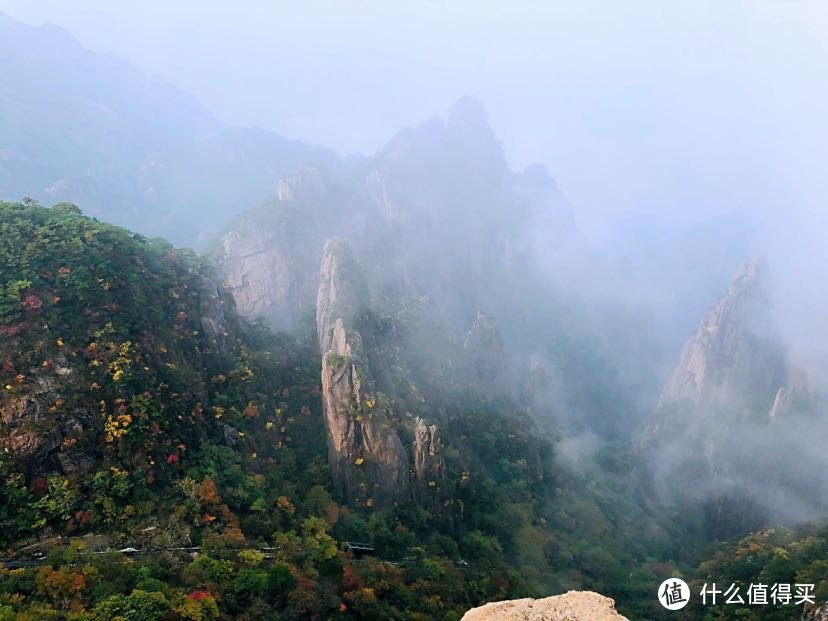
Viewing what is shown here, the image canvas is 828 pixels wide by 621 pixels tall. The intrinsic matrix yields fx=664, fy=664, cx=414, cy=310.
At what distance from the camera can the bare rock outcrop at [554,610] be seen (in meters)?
15.8

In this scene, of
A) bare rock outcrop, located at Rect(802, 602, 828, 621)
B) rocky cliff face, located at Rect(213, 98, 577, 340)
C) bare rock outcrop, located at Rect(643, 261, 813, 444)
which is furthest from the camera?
rocky cliff face, located at Rect(213, 98, 577, 340)

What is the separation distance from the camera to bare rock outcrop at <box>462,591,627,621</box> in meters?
15.8

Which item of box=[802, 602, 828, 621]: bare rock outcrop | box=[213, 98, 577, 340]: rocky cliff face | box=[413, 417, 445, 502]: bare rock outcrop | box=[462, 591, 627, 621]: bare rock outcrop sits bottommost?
box=[802, 602, 828, 621]: bare rock outcrop

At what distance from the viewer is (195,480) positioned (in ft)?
117

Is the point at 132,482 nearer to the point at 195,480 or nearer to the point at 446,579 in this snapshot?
the point at 195,480

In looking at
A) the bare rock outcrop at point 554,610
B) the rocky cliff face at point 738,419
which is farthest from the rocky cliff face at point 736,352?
the bare rock outcrop at point 554,610

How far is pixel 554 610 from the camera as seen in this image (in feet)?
53.0

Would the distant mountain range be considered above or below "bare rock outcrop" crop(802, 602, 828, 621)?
above

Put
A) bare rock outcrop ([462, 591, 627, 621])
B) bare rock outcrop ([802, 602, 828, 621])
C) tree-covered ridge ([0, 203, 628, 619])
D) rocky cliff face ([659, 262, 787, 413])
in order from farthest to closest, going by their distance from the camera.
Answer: rocky cliff face ([659, 262, 787, 413]), bare rock outcrop ([802, 602, 828, 621]), tree-covered ridge ([0, 203, 628, 619]), bare rock outcrop ([462, 591, 627, 621])

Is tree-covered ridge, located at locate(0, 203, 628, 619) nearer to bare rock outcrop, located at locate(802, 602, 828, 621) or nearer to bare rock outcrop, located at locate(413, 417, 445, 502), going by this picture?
bare rock outcrop, located at locate(413, 417, 445, 502)

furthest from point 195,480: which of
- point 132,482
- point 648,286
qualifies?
point 648,286

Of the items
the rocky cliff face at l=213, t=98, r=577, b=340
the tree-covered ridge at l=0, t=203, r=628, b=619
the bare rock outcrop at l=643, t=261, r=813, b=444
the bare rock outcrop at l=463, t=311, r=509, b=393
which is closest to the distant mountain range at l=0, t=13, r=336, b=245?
the rocky cliff face at l=213, t=98, r=577, b=340

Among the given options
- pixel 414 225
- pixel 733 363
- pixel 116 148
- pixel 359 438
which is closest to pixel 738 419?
pixel 733 363

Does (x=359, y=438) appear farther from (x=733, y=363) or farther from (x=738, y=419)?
(x=733, y=363)
